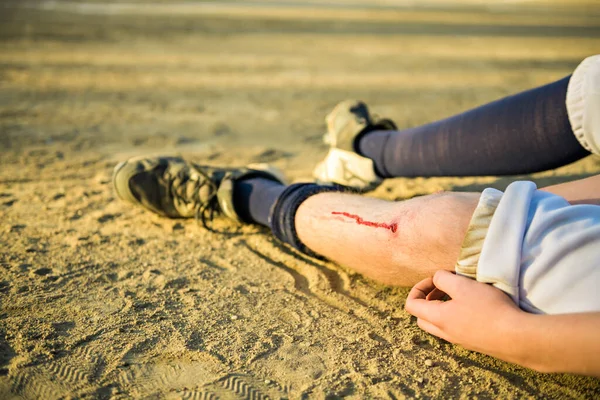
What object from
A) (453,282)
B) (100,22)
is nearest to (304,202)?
(453,282)

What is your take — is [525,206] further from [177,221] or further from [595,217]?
[177,221]

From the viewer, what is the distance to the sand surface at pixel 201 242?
1.40m

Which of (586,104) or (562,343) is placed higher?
(586,104)

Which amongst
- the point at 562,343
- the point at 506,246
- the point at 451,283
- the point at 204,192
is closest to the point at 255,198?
the point at 204,192

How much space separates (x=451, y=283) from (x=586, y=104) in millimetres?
729

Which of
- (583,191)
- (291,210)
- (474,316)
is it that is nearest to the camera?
(474,316)

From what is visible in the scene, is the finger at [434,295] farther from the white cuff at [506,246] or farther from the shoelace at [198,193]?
the shoelace at [198,193]

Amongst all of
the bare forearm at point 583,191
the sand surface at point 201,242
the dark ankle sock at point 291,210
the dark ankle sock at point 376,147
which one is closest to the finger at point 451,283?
the sand surface at point 201,242

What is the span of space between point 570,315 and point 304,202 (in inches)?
35.8

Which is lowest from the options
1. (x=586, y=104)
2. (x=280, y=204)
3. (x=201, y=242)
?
(x=201, y=242)

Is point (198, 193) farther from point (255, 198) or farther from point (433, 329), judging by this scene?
point (433, 329)

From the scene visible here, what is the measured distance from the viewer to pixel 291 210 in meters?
1.83

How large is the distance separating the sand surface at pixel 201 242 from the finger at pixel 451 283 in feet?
0.81

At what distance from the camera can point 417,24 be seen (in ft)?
29.0
